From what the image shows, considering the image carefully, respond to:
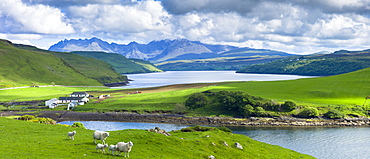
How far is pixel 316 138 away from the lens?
318 ft

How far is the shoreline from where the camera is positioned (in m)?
120

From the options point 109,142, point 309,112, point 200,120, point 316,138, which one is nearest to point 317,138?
point 316,138

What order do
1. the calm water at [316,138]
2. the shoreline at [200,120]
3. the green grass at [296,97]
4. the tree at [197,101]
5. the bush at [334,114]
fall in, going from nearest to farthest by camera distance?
the calm water at [316,138], the shoreline at [200,120], the bush at [334,114], the green grass at [296,97], the tree at [197,101]

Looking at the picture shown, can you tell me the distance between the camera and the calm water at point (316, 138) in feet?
262

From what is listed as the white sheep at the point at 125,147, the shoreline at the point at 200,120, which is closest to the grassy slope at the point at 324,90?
the shoreline at the point at 200,120

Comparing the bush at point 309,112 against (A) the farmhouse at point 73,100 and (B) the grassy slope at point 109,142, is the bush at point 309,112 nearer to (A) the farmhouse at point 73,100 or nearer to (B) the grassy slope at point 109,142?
(B) the grassy slope at point 109,142

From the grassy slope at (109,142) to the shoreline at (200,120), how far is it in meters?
61.8

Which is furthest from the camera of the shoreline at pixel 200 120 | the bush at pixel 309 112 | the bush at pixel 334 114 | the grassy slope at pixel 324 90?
the grassy slope at pixel 324 90

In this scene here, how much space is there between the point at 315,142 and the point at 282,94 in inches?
2838

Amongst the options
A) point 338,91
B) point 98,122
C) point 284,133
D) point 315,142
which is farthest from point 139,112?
point 338,91

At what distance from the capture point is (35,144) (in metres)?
40.2

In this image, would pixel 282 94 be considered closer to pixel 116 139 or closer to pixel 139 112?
pixel 139 112

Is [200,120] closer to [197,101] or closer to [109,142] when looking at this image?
[197,101]

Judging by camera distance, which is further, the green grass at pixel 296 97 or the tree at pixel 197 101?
the tree at pixel 197 101
